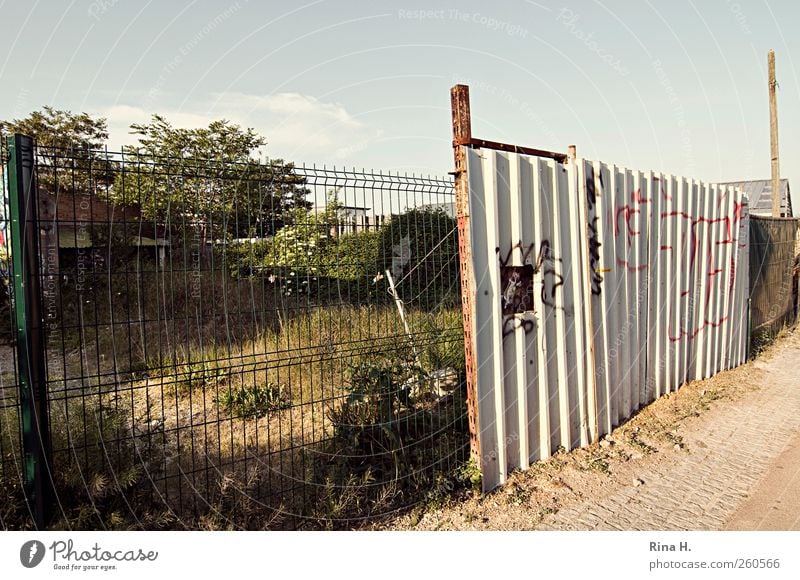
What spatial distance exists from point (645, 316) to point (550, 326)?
1.73 metres

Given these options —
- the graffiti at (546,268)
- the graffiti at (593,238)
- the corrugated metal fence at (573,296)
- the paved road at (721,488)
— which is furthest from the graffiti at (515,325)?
the paved road at (721,488)

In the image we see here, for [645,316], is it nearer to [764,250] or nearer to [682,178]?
[682,178]

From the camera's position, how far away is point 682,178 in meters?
5.88

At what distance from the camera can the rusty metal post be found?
12.0 feet

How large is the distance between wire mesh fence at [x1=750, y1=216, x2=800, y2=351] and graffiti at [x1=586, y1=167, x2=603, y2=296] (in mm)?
4721

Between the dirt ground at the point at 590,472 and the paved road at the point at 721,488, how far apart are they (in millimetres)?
75

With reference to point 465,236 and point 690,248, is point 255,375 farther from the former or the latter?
point 690,248

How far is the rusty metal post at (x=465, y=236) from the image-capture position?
3648 mm

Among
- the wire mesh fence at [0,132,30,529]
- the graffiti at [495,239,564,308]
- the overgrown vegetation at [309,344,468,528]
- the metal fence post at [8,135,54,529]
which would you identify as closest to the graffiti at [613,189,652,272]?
the graffiti at [495,239,564,308]

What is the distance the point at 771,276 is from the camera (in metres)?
8.62

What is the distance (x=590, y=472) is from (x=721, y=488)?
95 cm

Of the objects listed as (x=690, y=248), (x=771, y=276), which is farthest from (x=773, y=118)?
(x=690, y=248)

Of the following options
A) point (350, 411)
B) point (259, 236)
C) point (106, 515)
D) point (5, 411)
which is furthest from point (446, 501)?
point (5, 411)
